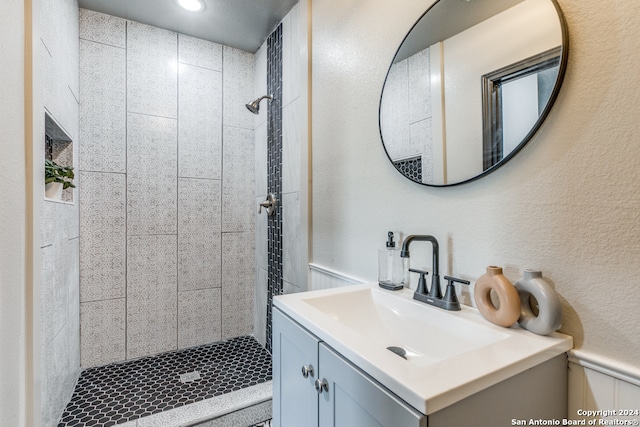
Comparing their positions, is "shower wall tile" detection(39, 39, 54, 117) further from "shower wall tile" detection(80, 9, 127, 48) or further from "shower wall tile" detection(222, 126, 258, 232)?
"shower wall tile" detection(222, 126, 258, 232)

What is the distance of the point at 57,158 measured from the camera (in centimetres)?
168

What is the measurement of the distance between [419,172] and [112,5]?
2164 millimetres

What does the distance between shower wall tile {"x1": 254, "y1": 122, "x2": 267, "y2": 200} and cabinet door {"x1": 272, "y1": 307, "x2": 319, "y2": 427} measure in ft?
4.81

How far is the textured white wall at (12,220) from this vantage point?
2.88 feet

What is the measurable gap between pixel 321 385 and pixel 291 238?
1205 millimetres

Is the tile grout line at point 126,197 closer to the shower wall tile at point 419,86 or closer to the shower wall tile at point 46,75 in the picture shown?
the shower wall tile at point 46,75

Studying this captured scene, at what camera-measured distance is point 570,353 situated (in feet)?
2.27

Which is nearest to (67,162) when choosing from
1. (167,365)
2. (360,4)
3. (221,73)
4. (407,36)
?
(221,73)

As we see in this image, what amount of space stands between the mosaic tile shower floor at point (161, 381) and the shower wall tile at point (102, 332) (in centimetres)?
6

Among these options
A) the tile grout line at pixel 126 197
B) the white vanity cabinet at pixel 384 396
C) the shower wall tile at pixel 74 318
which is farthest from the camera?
the tile grout line at pixel 126 197

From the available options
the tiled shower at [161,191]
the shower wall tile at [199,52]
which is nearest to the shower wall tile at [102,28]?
the tiled shower at [161,191]

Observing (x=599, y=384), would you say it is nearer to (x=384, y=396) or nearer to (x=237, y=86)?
(x=384, y=396)

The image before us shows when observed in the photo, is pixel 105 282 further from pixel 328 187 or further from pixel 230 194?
pixel 328 187

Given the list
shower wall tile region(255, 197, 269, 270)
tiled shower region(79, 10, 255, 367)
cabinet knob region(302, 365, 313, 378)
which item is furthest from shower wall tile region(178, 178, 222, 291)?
cabinet knob region(302, 365, 313, 378)
